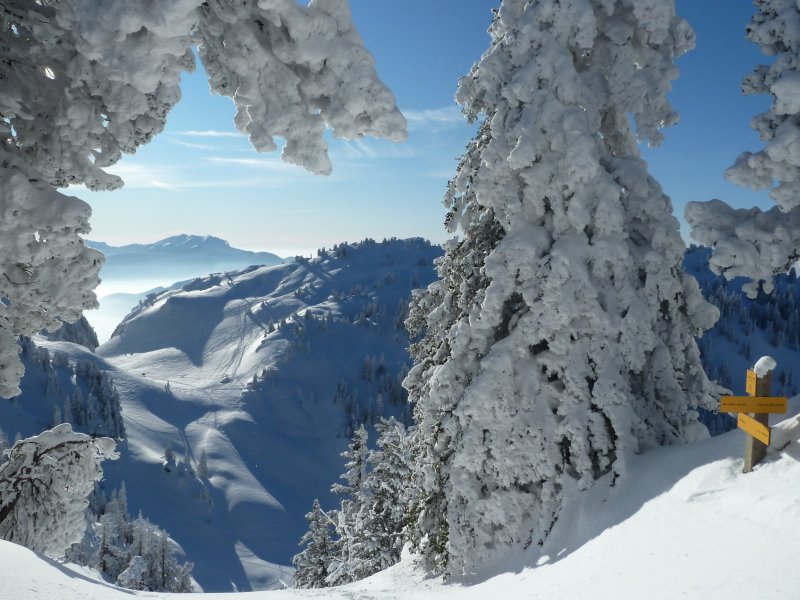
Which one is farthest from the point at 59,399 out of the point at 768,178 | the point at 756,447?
the point at 768,178

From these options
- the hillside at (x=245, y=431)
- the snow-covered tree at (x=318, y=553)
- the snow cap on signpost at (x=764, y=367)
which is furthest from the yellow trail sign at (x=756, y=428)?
the hillside at (x=245, y=431)

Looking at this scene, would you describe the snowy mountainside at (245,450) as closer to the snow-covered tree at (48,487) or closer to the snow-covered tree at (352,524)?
the snow-covered tree at (352,524)

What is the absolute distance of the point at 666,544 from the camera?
7258 millimetres

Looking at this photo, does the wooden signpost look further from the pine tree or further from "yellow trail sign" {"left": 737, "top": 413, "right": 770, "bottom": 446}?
the pine tree

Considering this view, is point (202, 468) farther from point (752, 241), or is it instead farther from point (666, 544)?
point (752, 241)

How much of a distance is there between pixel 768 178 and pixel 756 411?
368 centimetres

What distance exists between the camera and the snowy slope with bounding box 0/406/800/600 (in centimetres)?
578

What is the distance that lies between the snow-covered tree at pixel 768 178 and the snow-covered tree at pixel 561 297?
2.09m

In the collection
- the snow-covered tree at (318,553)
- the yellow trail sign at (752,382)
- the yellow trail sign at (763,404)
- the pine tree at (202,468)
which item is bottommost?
the pine tree at (202,468)

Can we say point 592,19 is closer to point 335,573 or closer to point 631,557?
point 631,557

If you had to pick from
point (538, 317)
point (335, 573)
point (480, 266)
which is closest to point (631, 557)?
point (538, 317)

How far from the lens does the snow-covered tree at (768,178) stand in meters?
7.97

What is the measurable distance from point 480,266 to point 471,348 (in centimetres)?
210

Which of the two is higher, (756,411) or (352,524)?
(756,411)
